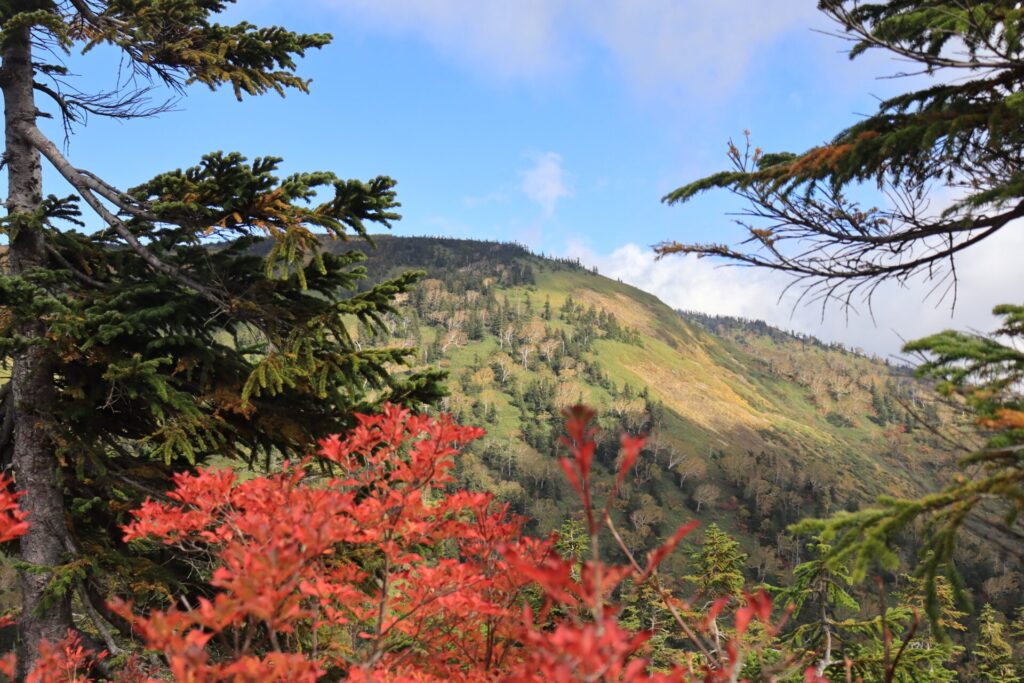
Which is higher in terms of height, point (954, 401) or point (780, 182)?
point (780, 182)

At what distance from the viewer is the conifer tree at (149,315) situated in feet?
18.2

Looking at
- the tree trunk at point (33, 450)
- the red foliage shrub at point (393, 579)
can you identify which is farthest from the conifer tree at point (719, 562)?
the tree trunk at point (33, 450)

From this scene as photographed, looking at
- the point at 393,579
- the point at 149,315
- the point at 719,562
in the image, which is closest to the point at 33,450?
the point at 149,315

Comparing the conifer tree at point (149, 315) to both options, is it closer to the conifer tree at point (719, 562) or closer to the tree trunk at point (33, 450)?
the tree trunk at point (33, 450)

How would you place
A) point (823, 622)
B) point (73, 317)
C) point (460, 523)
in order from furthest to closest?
point (823, 622) → point (73, 317) → point (460, 523)

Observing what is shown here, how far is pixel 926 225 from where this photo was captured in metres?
5.82

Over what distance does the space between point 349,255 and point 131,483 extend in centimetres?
361

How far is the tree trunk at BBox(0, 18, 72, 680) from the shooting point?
5.93 m

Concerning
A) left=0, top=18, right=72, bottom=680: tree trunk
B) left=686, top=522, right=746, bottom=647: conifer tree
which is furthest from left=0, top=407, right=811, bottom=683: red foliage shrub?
left=686, top=522, right=746, bottom=647: conifer tree

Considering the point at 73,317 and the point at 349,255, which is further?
the point at 349,255

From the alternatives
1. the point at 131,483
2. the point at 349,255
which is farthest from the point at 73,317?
the point at 349,255

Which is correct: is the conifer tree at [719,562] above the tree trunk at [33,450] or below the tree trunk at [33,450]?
below

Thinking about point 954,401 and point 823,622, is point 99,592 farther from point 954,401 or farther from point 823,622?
point 954,401

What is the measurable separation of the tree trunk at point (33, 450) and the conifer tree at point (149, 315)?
2cm
